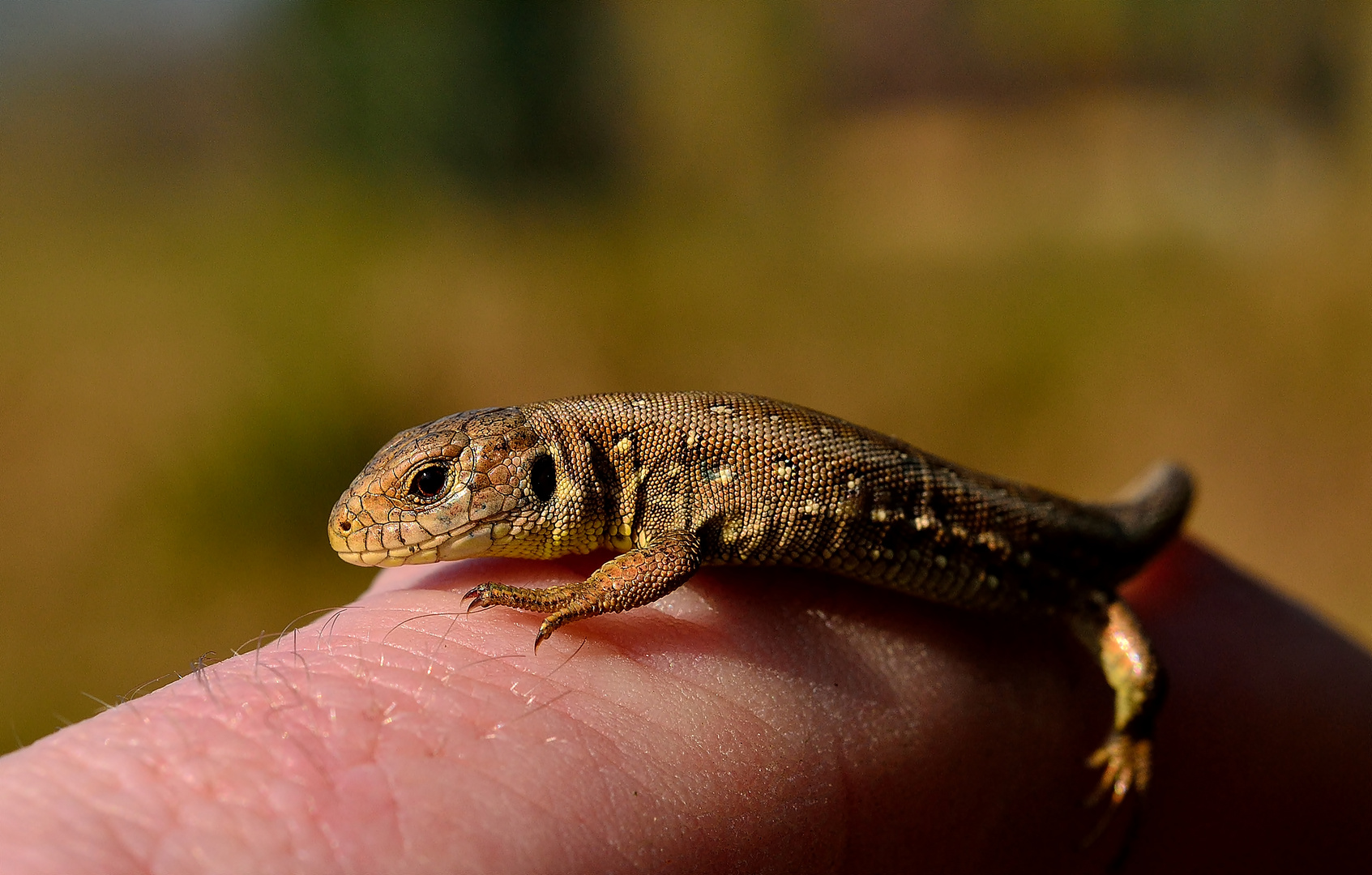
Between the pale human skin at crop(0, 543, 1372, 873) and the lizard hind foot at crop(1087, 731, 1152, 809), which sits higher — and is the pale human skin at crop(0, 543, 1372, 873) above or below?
above

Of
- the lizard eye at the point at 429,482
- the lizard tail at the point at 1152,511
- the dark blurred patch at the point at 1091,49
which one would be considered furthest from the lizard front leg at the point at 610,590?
the dark blurred patch at the point at 1091,49

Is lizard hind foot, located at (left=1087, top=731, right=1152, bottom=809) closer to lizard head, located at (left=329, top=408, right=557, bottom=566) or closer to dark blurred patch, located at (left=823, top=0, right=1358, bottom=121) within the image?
lizard head, located at (left=329, top=408, right=557, bottom=566)

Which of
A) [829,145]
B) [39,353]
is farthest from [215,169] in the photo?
[829,145]

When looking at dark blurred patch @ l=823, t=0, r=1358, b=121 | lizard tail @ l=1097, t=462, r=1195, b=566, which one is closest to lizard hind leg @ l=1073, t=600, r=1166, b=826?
lizard tail @ l=1097, t=462, r=1195, b=566

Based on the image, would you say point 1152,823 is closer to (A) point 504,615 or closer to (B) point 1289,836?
(B) point 1289,836

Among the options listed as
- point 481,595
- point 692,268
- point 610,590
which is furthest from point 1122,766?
point 692,268

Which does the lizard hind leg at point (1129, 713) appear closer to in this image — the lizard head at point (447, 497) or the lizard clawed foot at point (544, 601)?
the lizard clawed foot at point (544, 601)
